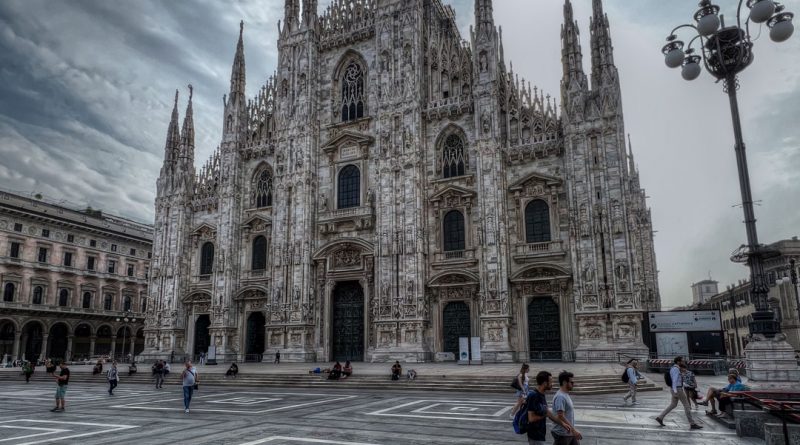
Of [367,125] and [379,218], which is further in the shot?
[367,125]

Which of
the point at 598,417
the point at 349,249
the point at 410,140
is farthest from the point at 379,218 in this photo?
the point at 598,417

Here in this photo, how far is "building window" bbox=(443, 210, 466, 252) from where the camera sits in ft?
103

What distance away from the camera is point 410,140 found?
32.6 meters

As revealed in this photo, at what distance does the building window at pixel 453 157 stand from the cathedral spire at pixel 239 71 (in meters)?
16.7

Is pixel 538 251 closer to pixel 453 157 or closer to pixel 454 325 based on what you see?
pixel 454 325

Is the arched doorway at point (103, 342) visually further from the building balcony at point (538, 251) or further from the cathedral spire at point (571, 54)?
the cathedral spire at point (571, 54)

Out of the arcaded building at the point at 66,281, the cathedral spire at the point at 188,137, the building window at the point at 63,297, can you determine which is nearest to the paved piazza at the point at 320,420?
the cathedral spire at the point at 188,137

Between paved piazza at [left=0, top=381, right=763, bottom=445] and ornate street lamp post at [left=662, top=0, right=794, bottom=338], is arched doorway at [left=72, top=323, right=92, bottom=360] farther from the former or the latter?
ornate street lamp post at [left=662, top=0, right=794, bottom=338]

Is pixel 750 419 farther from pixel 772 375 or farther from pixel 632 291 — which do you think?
pixel 632 291

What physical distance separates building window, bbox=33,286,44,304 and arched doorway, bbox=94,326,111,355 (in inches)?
278

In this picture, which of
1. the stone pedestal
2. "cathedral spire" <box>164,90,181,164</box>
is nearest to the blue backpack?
the stone pedestal

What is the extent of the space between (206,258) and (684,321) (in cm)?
3058

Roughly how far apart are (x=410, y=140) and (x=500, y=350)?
1324 centimetres

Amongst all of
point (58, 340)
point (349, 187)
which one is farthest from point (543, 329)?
point (58, 340)
